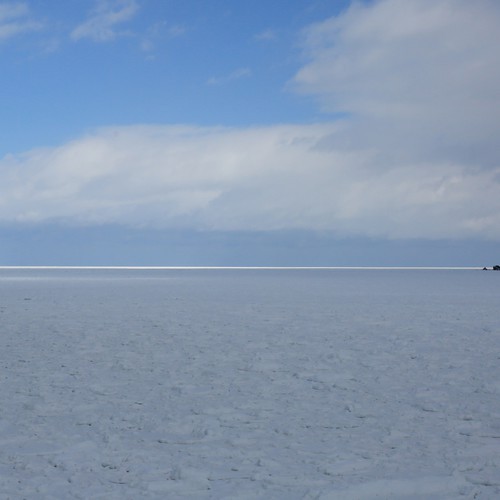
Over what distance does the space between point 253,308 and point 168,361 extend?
14238 mm

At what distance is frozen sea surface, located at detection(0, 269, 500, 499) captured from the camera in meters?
6.14

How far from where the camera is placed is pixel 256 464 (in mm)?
6637

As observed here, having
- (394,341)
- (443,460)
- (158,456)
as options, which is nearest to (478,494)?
(443,460)

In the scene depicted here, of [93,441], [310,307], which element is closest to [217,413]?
[93,441]

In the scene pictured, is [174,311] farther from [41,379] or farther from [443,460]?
[443,460]

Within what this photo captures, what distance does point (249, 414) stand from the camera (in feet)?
28.5

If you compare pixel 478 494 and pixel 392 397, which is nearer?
pixel 478 494

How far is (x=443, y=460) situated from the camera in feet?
22.1

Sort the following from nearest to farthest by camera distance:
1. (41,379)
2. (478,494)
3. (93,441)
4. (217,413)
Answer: (478,494) < (93,441) < (217,413) < (41,379)

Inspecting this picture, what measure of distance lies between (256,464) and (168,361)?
672cm

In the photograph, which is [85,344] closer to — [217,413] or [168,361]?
[168,361]

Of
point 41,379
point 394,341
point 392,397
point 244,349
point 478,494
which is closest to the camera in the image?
point 478,494

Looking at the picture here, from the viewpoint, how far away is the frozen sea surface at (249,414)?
20.1 ft

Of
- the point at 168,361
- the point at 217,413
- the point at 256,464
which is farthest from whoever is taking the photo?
the point at 168,361
